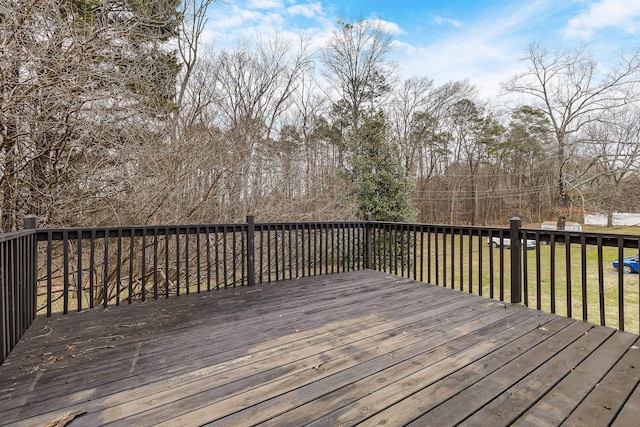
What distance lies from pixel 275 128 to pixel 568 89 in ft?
43.5

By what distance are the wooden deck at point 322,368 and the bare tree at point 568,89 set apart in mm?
14240

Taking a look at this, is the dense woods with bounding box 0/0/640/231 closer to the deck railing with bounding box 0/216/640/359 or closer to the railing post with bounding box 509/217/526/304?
the deck railing with bounding box 0/216/640/359

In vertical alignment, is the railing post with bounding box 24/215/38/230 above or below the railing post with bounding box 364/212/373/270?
above

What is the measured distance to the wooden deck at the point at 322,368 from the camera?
1.46 meters

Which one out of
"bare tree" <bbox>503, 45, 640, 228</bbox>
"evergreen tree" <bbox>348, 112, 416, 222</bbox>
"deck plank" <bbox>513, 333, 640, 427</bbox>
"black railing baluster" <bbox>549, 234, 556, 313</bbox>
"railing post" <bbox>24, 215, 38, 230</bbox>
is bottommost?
"deck plank" <bbox>513, 333, 640, 427</bbox>

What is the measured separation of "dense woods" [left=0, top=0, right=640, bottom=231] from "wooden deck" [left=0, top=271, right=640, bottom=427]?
2.00m

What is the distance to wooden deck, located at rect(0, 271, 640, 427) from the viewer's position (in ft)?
4.78

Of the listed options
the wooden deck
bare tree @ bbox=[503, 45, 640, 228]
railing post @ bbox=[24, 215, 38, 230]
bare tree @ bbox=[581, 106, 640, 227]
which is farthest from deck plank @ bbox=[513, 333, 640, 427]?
bare tree @ bbox=[503, 45, 640, 228]

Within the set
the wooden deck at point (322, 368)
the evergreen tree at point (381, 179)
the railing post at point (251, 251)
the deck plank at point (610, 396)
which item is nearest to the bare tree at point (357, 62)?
the evergreen tree at point (381, 179)

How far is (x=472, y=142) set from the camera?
16.6 meters

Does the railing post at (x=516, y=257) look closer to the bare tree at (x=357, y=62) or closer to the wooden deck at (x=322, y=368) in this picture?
the wooden deck at (x=322, y=368)

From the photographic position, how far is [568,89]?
13867mm

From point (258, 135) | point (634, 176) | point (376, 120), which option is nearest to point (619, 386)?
point (258, 135)

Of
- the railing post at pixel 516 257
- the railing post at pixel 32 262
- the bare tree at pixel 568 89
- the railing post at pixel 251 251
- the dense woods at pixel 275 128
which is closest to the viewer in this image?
the railing post at pixel 32 262
